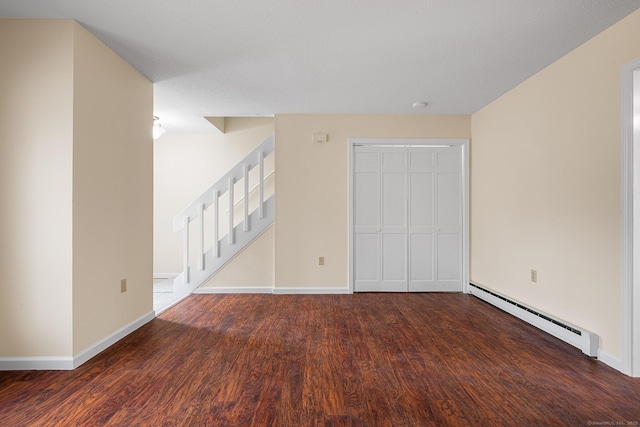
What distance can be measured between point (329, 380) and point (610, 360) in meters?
2.12

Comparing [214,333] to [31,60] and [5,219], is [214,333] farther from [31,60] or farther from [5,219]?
[31,60]

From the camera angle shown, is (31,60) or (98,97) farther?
(98,97)

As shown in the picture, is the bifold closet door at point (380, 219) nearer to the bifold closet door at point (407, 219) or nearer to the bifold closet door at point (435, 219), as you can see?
the bifold closet door at point (407, 219)

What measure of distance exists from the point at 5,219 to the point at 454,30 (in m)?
3.62

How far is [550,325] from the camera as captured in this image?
3.14m

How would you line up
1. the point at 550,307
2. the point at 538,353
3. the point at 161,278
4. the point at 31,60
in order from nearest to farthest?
1. the point at 31,60
2. the point at 538,353
3. the point at 550,307
4. the point at 161,278

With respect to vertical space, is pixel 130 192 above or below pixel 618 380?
above

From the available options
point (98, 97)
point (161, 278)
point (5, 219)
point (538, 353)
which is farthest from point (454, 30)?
point (161, 278)

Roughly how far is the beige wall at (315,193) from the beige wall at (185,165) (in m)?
1.58

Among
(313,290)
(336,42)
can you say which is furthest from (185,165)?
(336,42)

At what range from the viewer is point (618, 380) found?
231 cm

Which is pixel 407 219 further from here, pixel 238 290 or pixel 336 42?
pixel 336 42

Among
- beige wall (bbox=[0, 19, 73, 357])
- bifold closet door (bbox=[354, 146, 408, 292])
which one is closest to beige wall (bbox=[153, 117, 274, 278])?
bifold closet door (bbox=[354, 146, 408, 292])

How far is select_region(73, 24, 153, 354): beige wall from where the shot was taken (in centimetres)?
256
